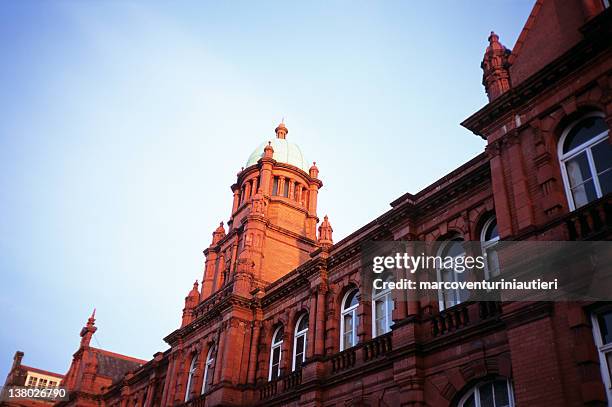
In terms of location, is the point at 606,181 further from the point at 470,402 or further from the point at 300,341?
the point at 300,341

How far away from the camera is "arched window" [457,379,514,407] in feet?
50.3

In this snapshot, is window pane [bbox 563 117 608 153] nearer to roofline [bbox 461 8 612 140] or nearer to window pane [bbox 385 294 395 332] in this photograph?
roofline [bbox 461 8 612 140]

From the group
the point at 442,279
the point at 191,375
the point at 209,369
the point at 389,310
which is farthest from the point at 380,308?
the point at 191,375

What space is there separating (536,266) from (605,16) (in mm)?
6250

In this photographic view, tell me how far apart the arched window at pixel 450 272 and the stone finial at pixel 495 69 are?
492 centimetres

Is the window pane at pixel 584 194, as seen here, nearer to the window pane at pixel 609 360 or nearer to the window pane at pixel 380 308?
the window pane at pixel 609 360

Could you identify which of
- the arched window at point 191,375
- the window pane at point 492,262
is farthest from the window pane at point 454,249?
the arched window at point 191,375

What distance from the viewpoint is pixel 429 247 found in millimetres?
19750

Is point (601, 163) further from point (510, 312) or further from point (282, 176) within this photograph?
point (282, 176)

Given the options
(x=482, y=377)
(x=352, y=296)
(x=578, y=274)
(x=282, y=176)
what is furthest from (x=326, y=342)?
(x=282, y=176)

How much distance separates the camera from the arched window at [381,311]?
20734 mm

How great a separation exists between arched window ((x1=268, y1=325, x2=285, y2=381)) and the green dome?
14.6m

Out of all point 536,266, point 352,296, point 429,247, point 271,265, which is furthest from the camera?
point 271,265

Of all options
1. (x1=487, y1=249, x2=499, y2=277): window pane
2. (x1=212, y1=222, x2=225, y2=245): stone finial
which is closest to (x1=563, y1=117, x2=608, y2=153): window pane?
(x1=487, y1=249, x2=499, y2=277): window pane
